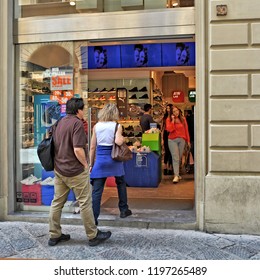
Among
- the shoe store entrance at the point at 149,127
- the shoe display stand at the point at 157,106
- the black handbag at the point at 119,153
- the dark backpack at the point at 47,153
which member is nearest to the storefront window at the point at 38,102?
the shoe store entrance at the point at 149,127

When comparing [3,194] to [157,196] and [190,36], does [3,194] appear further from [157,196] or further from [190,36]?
[190,36]

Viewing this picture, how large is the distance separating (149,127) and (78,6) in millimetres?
3944

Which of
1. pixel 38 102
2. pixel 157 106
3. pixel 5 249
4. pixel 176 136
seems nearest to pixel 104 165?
pixel 5 249

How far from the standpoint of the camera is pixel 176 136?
9906 millimetres

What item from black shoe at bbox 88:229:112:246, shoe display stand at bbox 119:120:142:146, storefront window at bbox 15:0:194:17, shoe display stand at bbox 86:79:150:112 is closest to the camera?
black shoe at bbox 88:229:112:246

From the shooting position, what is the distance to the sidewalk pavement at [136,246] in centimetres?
502

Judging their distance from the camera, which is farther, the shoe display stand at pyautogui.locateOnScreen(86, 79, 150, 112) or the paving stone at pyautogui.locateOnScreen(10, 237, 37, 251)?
the shoe display stand at pyautogui.locateOnScreen(86, 79, 150, 112)

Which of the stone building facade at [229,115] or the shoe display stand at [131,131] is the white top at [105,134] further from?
the shoe display stand at [131,131]

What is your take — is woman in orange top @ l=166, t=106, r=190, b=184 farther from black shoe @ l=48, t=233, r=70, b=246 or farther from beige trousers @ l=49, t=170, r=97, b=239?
beige trousers @ l=49, t=170, r=97, b=239

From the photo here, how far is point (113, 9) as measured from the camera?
7.07 m

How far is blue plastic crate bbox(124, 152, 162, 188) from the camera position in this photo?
912 centimetres

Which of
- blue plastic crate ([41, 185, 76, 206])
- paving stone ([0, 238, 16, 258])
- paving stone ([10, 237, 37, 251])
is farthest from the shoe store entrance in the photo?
paving stone ([0, 238, 16, 258])

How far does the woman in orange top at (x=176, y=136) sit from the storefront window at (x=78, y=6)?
3463 mm

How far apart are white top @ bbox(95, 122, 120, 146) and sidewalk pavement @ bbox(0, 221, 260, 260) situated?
1359 millimetres
